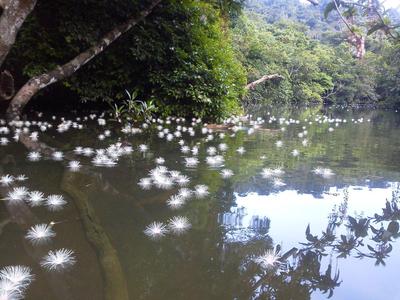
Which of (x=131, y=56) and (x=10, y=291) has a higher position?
(x=131, y=56)

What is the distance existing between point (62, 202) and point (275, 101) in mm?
26410

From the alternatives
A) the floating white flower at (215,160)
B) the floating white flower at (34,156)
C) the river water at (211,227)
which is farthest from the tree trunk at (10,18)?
the floating white flower at (215,160)

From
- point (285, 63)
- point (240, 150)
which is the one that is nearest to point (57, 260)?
point (240, 150)

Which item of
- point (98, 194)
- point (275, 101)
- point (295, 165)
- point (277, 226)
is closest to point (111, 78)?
point (295, 165)

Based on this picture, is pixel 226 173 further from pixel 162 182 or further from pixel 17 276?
pixel 17 276

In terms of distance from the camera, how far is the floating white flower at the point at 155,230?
8.45ft

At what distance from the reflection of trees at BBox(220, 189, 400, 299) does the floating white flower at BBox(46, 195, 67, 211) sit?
1387 millimetres

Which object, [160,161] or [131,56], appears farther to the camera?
[131,56]

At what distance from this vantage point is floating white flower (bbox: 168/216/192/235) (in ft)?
8.80

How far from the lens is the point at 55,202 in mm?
3006

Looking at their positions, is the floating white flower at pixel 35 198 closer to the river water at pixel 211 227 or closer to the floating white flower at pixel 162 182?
the river water at pixel 211 227

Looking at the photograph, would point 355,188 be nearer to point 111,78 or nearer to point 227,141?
point 227,141

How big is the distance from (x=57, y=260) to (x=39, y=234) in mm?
372

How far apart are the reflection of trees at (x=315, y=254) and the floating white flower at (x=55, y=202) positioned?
1.39 metres
